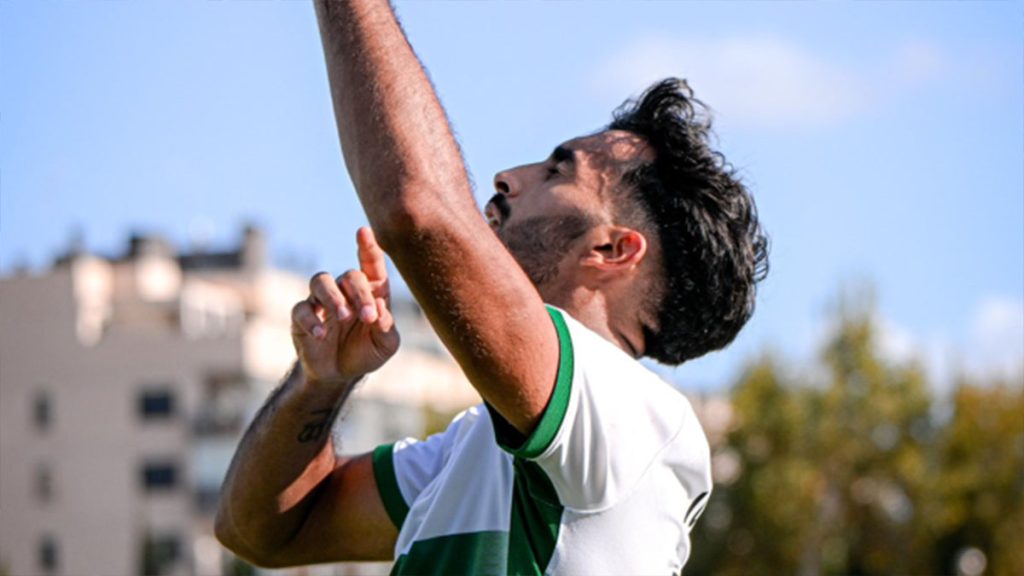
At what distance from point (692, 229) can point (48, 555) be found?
5683cm

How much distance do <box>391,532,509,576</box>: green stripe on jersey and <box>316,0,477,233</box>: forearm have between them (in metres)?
0.82

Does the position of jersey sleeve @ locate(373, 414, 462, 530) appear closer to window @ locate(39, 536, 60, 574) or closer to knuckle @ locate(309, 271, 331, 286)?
knuckle @ locate(309, 271, 331, 286)

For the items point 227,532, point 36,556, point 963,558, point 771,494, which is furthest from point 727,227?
point 36,556

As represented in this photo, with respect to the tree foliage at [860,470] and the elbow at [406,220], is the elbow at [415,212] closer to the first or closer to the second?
the elbow at [406,220]

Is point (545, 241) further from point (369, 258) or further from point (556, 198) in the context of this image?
point (369, 258)

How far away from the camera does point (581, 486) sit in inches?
111

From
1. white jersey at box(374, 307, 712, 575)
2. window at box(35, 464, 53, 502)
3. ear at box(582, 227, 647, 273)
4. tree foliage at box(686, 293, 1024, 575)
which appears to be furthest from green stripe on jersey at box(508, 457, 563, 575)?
window at box(35, 464, 53, 502)

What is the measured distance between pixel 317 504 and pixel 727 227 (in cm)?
114

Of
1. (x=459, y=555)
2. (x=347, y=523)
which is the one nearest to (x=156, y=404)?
(x=347, y=523)

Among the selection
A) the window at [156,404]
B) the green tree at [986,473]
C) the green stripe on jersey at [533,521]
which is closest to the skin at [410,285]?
the green stripe on jersey at [533,521]

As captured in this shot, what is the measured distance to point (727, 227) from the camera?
3.54 m

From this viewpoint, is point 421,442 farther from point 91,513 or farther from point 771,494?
point 91,513

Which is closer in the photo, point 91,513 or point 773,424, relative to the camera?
point 773,424

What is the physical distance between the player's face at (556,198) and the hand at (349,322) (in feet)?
0.87
